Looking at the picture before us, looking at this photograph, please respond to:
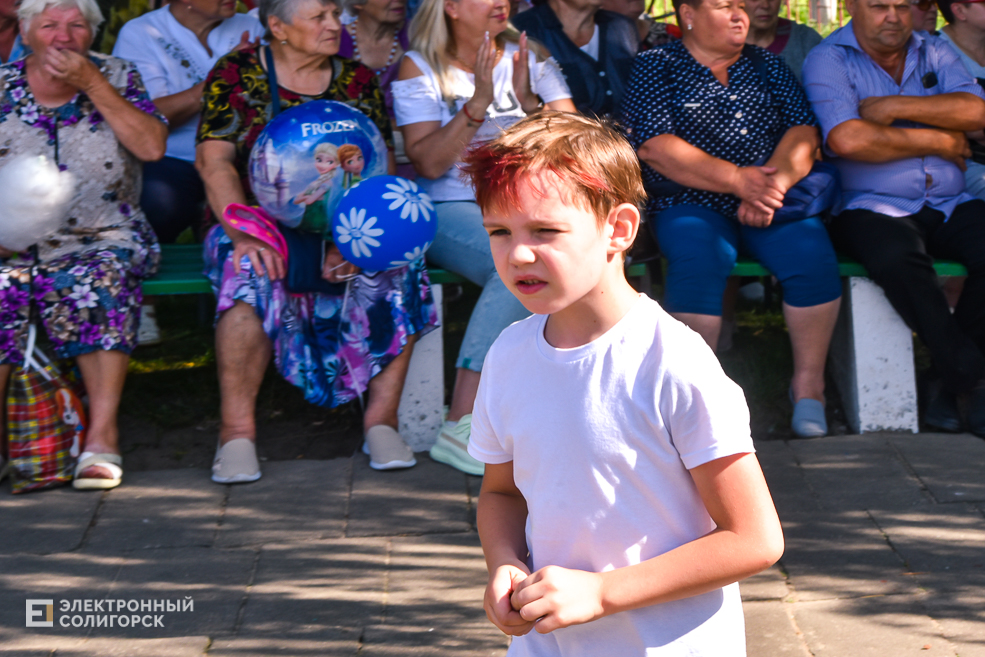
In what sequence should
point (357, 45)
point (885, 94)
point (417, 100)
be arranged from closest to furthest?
point (417, 100)
point (885, 94)
point (357, 45)

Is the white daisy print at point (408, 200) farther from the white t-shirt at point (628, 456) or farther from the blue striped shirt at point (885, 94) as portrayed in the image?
the white t-shirt at point (628, 456)

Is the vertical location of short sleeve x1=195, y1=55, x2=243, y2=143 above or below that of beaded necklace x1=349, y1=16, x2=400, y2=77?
below

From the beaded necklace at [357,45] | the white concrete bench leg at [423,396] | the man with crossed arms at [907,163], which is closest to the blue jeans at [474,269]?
the white concrete bench leg at [423,396]

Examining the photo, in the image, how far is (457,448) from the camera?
12.2 feet

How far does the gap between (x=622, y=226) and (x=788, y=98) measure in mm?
2976

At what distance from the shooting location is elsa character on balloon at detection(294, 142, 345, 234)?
3.69 metres

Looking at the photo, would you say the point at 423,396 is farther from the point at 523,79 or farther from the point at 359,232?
the point at 523,79

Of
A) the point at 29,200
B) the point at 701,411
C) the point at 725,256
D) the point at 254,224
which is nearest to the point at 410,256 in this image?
the point at 254,224

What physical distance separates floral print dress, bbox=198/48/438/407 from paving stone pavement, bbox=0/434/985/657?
360 mm

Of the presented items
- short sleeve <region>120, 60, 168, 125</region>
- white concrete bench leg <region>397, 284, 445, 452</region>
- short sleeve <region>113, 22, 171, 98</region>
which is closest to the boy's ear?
white concrete bench leg <region>397, 284, 445, 452</region>

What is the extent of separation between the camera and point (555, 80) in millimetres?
4320

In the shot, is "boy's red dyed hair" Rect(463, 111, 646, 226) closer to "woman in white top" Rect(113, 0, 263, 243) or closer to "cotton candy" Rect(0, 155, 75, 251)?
"cotton candy" Rect(0, 155, 75, 251)

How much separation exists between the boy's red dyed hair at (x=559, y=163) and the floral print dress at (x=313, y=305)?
2374mm

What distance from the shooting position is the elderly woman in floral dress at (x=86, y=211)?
3.67 metres
